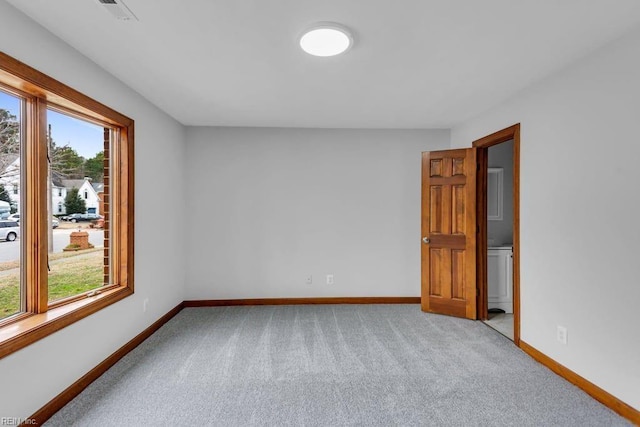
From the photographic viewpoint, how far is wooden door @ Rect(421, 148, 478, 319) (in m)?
3.55

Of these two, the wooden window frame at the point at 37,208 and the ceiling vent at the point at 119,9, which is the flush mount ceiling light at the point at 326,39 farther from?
the wooden window frame at the point at 37,208

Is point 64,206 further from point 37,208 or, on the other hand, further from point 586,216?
point 586,216

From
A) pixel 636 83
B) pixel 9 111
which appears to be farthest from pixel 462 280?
pixel 9 111

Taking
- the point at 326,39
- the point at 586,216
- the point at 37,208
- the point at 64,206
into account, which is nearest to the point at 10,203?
the point at 37,208

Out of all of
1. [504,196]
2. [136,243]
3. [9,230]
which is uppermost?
[504,196]

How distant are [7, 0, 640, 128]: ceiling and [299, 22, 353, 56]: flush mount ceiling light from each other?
0.05m

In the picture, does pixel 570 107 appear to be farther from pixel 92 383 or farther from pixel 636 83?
pixel 92 383

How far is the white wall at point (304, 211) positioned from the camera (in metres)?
4.08

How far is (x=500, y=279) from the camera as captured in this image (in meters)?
3.85

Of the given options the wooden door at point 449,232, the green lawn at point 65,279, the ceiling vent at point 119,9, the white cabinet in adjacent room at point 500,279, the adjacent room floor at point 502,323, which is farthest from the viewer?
the white cabinet in adjacent room at point 500,279

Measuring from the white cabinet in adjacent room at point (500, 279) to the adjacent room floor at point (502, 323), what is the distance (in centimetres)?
16

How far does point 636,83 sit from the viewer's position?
1.86m

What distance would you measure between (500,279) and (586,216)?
1900 millimetres

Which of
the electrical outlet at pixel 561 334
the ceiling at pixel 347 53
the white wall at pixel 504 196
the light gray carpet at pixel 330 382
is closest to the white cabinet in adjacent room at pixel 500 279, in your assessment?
the white wall at pixel 504 196
